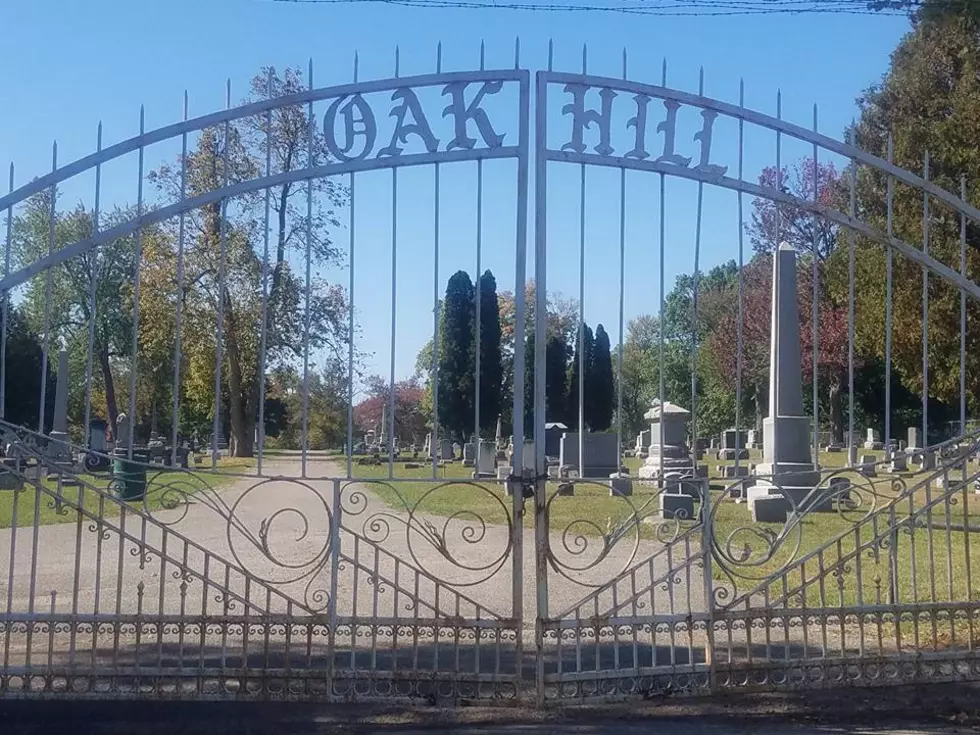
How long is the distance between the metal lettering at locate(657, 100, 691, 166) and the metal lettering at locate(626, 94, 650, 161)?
9 cm

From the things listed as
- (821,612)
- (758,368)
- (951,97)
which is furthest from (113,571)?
(758,368)

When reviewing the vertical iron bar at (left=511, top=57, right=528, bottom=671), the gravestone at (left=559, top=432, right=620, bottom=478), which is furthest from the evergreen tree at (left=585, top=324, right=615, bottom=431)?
the vertical iron bar at (left=511, top=57, right=528, bottom=671)

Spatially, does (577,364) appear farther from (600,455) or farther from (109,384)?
(600,455)

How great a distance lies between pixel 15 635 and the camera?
6957 mm

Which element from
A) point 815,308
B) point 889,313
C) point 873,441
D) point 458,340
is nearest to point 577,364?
point 815,308

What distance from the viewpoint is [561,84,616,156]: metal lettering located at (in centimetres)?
550

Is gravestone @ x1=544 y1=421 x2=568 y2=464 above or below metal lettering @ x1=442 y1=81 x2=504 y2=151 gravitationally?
below

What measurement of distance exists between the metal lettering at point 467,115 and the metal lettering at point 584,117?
39 centimetres

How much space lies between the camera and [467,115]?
5496 millimetres

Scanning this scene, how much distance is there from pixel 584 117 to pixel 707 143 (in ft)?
2.31

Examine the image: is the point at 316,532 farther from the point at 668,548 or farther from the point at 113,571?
the point at 668,548

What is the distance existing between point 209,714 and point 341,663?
1.31 meters

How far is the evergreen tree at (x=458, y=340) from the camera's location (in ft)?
33.4

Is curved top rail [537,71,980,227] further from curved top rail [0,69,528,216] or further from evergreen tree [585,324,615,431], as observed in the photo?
evergreen tree [585,324,615,431]
